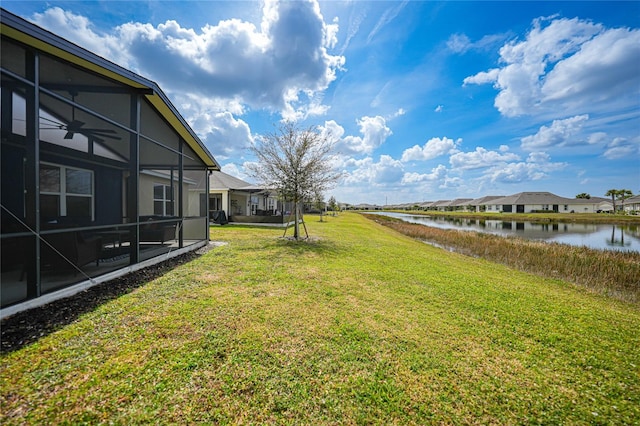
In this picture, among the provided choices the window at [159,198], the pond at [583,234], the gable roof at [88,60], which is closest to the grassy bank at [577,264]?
the pond at [583,234]

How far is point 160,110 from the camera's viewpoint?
7094mm

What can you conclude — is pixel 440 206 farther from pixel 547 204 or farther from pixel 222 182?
pixel 222 182

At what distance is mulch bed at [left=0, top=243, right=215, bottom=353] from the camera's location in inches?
118

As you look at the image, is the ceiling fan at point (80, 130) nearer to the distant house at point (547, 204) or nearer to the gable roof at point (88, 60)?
the gable roof at point (88, 60)

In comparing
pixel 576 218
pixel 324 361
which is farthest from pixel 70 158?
pixel 576 218

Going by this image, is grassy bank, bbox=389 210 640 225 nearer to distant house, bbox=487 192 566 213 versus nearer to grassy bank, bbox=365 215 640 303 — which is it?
distant house, bbox=487 192 566 213

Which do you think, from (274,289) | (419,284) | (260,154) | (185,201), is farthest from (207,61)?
(419,284)

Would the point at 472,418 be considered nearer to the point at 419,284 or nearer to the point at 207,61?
the point at 419,284

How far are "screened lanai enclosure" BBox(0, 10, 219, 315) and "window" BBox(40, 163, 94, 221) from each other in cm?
3

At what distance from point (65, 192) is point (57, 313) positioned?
5.96 meters

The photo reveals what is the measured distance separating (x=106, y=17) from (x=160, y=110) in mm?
2850

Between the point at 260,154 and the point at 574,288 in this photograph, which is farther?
the point at 260,154

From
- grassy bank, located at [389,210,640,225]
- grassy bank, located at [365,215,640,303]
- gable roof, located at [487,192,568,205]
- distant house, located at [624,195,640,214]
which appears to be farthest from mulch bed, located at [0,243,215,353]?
distant house, located at [624,195,640,214]

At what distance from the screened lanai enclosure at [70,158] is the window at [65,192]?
25 millimetres
